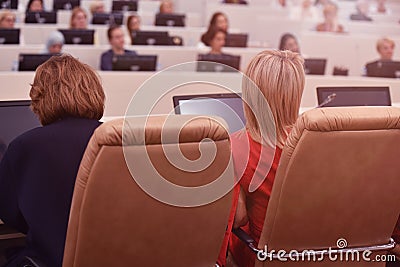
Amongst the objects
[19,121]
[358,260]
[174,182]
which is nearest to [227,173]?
[174,182]

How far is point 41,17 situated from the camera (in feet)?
26.3

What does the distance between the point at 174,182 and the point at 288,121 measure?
20.7 inches

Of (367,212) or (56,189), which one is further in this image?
(367,212)

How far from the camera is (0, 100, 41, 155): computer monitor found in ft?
8.02

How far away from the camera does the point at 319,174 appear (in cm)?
195

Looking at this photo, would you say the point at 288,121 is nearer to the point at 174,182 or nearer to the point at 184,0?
the point at 174,182

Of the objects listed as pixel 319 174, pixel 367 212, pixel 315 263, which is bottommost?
pixel 315 263

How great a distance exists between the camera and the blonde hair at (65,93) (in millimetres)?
1974

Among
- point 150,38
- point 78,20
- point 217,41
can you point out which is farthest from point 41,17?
point 217,41

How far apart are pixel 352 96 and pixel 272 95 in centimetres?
105

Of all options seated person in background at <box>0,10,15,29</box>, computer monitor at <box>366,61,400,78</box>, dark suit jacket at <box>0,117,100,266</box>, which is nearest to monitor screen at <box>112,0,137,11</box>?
seated person in background at <box>0,10,15,29</box>

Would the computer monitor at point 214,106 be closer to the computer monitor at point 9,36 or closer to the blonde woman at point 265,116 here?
the blonde woman at point 265,116

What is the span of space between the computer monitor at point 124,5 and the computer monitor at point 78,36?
11.0ft

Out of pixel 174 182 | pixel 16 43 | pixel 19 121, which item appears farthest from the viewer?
pixel 16 43
